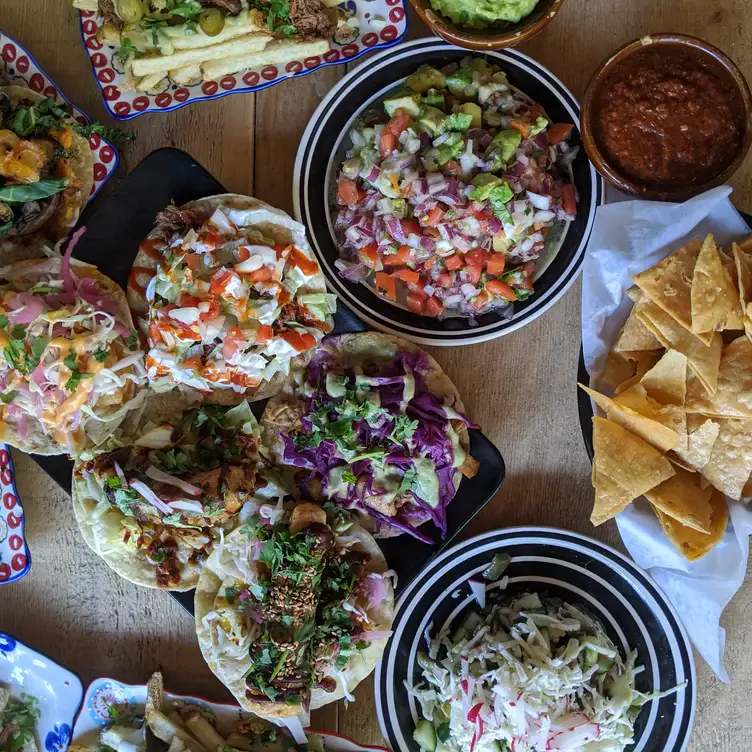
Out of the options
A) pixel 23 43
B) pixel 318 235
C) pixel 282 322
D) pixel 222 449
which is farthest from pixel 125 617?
pixel 23 43

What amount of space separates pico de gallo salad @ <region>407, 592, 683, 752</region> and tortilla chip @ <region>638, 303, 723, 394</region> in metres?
1.01

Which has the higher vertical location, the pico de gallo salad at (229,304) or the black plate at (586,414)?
the pico de gallo salad at (229,304)

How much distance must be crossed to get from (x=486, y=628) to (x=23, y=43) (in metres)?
2.77

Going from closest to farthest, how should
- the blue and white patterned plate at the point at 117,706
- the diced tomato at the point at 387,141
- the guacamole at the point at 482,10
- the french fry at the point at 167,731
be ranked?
the guacamole at the point at 482,10 < the diced tomato at the point at 387,141 < the french fry at the point at 167,731 < the blue and white patterned plate at the point at 117,706

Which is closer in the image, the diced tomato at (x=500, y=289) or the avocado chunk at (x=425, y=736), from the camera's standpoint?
the diced tomato at (x=500, y=289)

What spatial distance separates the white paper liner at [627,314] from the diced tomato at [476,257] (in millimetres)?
344

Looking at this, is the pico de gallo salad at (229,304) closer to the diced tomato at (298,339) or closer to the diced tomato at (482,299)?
the diced tomato at (298,339)

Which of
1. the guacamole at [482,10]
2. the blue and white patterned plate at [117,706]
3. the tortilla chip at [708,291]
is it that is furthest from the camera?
the blue and white patterned plate at [117,706]

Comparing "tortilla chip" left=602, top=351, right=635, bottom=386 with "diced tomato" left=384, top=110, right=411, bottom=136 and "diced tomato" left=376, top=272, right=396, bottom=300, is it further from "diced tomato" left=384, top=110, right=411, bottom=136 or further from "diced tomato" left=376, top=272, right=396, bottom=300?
"diced tomato" left=384, top=110, right=411, bottom=136

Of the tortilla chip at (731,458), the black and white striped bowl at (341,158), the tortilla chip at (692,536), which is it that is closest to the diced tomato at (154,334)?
the black and white striped bowl at (341,158)

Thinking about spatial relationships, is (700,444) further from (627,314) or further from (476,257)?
(476,257)

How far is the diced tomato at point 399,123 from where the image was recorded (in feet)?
8.44

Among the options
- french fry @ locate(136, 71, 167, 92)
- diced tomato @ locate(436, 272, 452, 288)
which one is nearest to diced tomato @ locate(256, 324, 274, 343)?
diced tomato @ locate(436, 272, 452, 288)

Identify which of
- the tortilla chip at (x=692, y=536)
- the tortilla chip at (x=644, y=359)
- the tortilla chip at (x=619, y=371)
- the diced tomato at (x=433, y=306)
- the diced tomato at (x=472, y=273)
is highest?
the diced tomato at (x=472, y=273)
